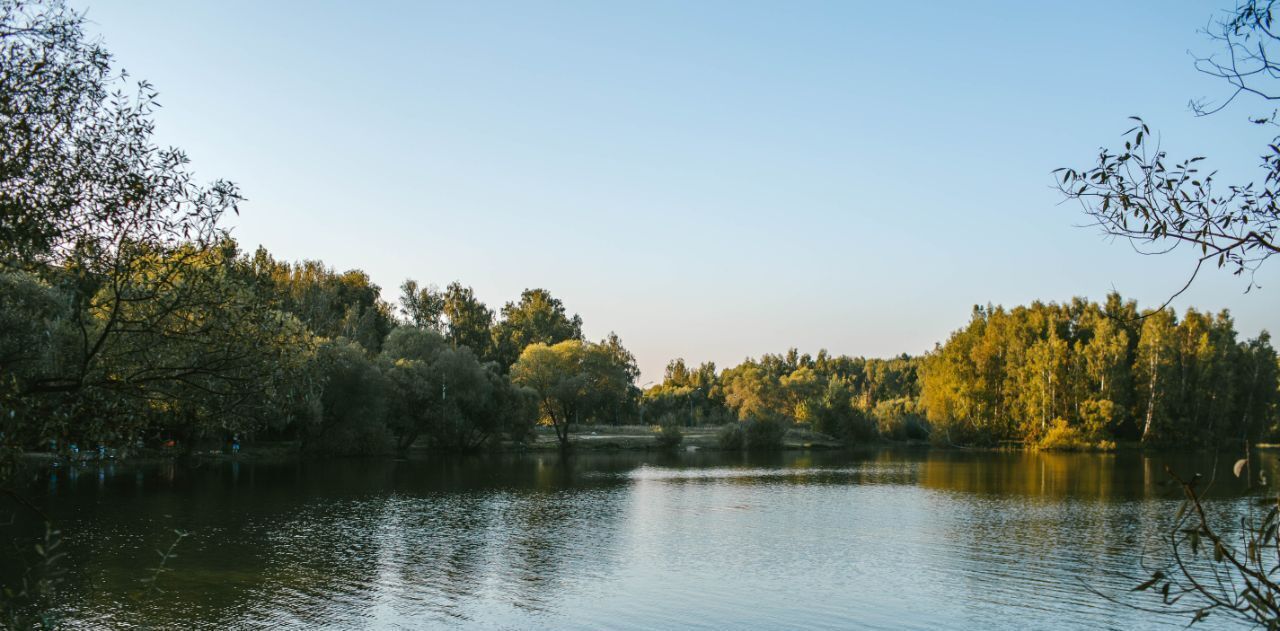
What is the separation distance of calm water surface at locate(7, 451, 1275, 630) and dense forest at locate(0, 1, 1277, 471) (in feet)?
18.2

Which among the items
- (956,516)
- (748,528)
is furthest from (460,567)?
(956,516)

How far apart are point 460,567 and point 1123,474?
54.4 m

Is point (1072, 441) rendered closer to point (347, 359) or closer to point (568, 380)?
point (568, 380)

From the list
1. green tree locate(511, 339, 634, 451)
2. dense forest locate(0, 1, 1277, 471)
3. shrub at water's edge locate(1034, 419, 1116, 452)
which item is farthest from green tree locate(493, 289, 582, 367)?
shrub at water's edge locate(1034, 419, 1116, 452)

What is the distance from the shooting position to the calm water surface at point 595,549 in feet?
74.6

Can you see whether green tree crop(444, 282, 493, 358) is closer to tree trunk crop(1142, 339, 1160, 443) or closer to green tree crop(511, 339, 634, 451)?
green tree crop(511, 339, 634, 451)

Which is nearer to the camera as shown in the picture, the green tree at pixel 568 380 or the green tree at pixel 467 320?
the green tree at pixel 568 380

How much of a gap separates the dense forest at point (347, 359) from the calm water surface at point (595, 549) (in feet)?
18.2

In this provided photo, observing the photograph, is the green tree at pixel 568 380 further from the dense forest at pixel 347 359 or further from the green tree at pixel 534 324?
the green tree at pixel 534 324

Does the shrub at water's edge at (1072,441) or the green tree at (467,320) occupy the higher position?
the green tree at (467,320)

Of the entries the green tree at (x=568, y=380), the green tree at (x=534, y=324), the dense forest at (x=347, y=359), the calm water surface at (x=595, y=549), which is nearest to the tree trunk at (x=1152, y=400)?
the dense forest at (x=347, y=359)

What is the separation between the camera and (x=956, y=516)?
4072 cm

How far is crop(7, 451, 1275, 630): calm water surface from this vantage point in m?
22.7

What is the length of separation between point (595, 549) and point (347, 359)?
4272cm
